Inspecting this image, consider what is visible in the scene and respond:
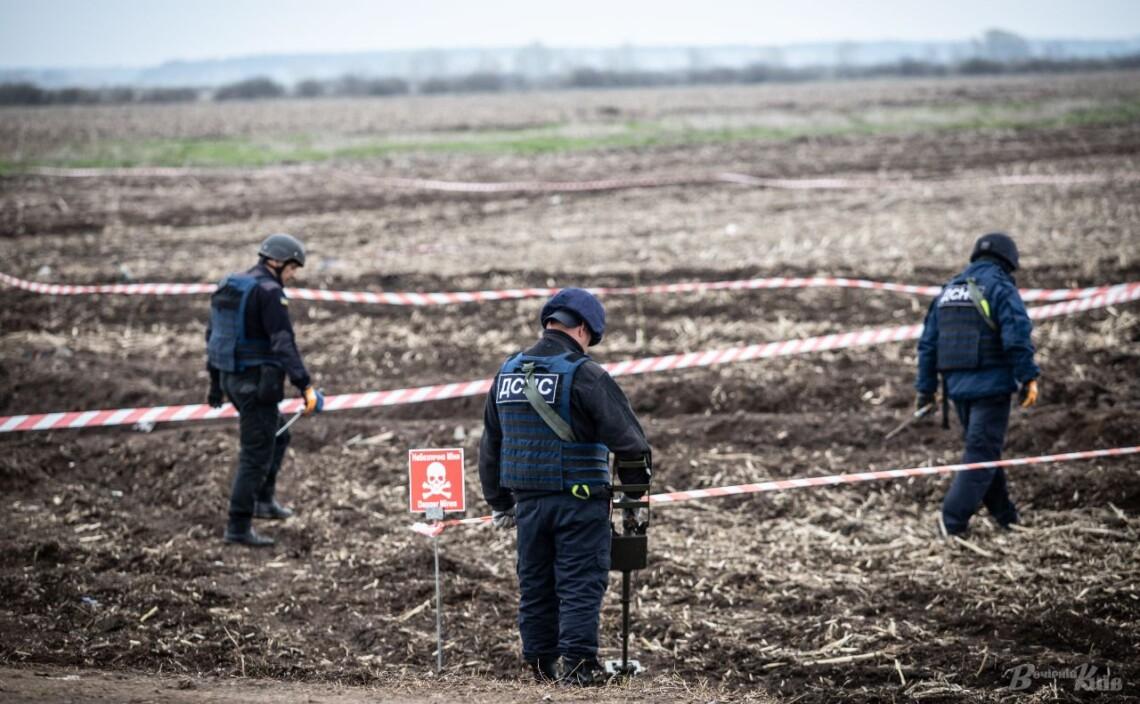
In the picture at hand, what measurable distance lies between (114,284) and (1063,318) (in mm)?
13084

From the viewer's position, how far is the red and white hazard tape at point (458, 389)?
9.30 metres

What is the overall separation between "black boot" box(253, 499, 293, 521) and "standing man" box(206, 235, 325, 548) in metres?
0.36

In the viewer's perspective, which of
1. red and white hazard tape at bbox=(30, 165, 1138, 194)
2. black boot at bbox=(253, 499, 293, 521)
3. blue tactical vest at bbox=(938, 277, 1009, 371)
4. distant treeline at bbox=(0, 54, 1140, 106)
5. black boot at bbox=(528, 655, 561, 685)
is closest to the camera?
black boot at bbox=(528, 655, 561, 685)

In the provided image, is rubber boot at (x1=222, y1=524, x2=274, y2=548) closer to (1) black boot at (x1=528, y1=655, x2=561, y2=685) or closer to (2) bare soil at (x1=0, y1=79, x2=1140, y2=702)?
(2) bare soil at (x1=0, y1=79, x2=1140, y2=702)

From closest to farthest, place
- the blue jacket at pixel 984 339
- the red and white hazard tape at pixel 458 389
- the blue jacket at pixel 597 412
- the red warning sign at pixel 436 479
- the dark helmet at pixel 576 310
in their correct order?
the blue jacket at pixel 597 412
the dark helmet at pixel 576 310
the red warning sign at pixel 436 479
the blue jacket at pixel 984 339
the red and white hazard tape at pixel 458 389

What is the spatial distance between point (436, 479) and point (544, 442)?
130 centimetres

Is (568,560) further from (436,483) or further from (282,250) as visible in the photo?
(282,250)

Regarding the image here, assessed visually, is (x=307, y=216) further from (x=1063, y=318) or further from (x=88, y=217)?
(x=1063, y=318)

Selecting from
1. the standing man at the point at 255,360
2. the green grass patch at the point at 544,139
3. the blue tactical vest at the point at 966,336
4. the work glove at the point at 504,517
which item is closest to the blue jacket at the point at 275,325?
the standing man at the point at 255,360

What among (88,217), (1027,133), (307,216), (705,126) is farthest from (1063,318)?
(705,126)

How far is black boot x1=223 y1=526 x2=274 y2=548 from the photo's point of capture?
8203mm

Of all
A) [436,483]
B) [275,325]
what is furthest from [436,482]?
[275,325]

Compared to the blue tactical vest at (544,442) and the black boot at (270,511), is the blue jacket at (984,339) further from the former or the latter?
the black boot at (270,511)

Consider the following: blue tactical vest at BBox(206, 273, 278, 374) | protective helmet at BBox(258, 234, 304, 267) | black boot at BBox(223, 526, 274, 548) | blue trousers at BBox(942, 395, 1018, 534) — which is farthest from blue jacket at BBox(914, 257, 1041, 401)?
black boot at BBox(223, 526, 274, 548)
